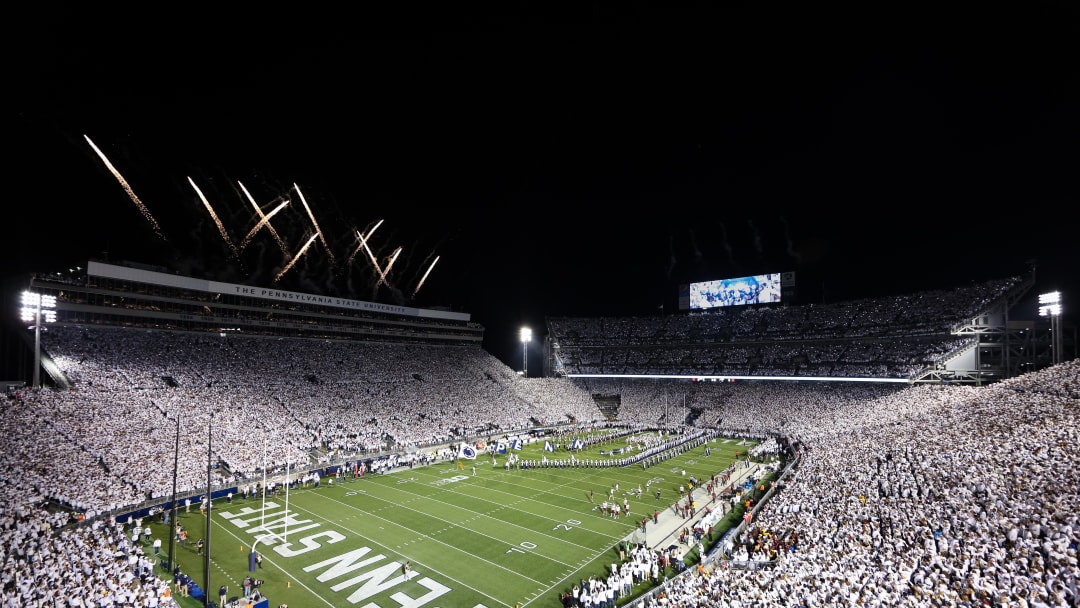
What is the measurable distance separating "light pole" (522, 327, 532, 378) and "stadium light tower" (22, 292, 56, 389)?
1660 inches

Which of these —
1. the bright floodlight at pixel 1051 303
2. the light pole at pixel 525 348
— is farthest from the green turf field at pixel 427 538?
the light pole at pixel 525 348

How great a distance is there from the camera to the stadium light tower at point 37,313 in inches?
1058

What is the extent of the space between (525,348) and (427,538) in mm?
46557

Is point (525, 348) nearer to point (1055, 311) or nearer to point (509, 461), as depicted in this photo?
point (509, 461)

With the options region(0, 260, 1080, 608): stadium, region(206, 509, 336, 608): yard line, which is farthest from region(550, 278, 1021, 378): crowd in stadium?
region(206, 509, 336, 608): yard line

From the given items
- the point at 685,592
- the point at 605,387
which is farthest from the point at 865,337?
the point at 685,592

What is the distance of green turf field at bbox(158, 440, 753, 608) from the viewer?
1493cm

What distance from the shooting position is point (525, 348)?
215 ft

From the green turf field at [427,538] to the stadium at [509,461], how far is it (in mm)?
132

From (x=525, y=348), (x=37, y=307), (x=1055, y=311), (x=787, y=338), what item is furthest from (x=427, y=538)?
(x=525, y=348)

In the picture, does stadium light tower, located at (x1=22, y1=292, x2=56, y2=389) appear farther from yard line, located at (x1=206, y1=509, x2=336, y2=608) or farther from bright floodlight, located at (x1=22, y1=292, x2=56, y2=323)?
yard line, located at (x1=206, y1=509, x2=336, y2=608)

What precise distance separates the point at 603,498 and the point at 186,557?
1636 cm

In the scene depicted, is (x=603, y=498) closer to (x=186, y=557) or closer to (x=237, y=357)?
(x=186, y=557)

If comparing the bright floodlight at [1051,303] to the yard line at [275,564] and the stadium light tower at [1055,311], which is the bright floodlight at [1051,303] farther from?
the yard line at [275,564]
